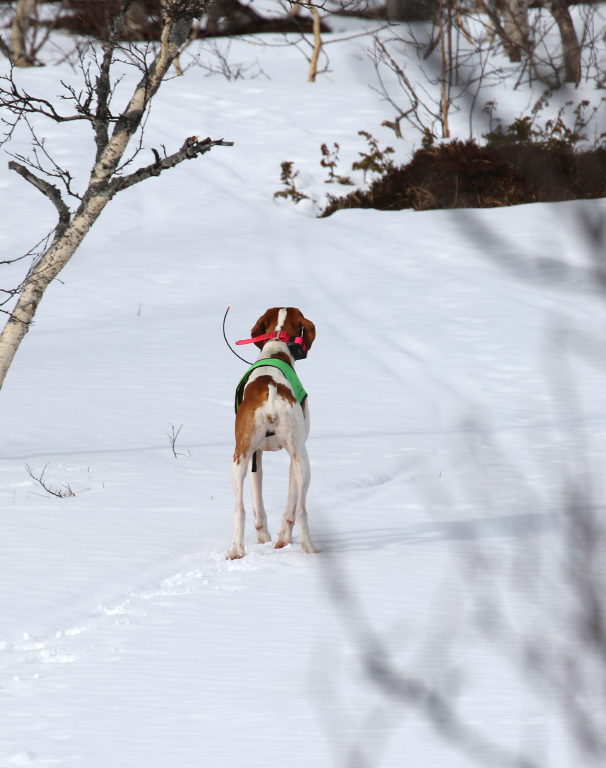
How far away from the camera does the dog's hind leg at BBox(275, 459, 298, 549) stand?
15.3 feet

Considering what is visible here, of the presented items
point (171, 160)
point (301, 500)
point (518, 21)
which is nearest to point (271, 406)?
point (301, 500)

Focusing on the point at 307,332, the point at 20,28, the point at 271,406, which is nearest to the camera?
the point at 271,406

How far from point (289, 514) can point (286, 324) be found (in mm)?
1149

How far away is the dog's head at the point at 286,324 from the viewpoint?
16.8ft

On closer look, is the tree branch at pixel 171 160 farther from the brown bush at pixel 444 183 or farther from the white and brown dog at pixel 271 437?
the brown bush at pixel 444 183

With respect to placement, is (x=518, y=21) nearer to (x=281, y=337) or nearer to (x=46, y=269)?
(x=281, y=337)

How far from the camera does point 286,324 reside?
16.8 feet

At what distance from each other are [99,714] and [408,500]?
11.2ft

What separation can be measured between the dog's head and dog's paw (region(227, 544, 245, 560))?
1257mm

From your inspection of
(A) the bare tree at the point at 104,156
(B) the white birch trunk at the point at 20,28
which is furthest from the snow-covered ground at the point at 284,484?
(B) the white birch trunk at the point at 20,28

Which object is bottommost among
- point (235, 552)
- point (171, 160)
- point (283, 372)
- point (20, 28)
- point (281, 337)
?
point (235, 552)

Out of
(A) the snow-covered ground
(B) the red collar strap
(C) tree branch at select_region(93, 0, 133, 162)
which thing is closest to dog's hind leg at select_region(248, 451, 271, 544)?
(A) the snow-covered ground

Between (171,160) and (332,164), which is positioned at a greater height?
(332,164)

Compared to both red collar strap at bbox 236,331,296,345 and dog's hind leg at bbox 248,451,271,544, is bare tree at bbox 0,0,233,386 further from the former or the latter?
dog's hind leg at bbox 248,451,271,544
